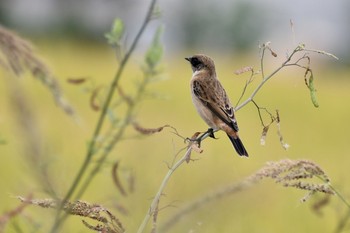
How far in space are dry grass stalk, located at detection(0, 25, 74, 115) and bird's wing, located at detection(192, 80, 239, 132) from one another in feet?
6.25

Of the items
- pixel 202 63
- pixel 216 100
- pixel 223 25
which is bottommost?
pixel 216 100

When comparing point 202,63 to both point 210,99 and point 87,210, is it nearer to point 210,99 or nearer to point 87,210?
point 210,99

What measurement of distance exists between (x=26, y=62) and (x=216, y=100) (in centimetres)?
221

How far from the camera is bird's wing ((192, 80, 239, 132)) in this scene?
4029mm

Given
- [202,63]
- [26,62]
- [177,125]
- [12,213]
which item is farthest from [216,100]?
[177,125]

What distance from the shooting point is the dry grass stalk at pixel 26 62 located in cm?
201

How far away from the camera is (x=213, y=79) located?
15.0 ft

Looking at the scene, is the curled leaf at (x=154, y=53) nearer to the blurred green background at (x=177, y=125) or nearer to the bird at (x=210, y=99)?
the blurred green background at (x=177, y=125)

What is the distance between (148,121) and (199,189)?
23.8ft

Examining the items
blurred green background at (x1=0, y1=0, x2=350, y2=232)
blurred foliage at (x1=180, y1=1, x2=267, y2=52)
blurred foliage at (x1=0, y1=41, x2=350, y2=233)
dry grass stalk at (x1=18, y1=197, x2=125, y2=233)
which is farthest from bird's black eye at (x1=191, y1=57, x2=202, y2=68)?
blurred foliage at (x1=180, y1=1, x2=267, y2=52)

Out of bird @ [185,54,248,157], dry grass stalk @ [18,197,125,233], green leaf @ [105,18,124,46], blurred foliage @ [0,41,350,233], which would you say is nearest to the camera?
dry grass stalk @ [18,197,125,233]

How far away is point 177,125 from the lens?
39.0 feet

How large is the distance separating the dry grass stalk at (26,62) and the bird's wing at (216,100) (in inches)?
74.9

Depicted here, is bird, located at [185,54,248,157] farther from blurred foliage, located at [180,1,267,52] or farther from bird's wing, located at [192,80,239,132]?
blurred foliage, located at [180,1,267,52]
